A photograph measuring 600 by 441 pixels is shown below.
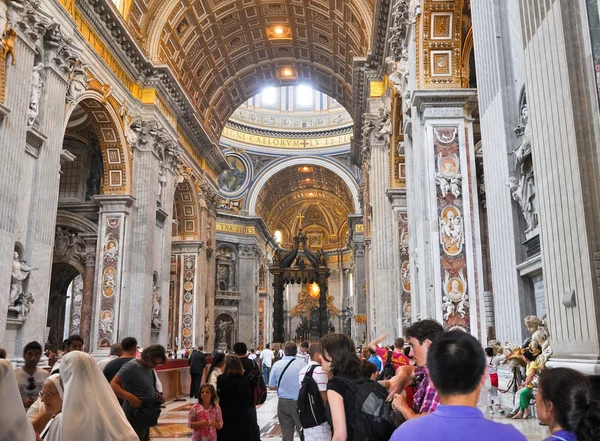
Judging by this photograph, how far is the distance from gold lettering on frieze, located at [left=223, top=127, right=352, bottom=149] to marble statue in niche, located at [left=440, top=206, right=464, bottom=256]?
28.8 metres

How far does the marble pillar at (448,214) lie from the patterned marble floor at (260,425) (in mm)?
2682

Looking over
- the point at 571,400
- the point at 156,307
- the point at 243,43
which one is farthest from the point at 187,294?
the point at 571,400

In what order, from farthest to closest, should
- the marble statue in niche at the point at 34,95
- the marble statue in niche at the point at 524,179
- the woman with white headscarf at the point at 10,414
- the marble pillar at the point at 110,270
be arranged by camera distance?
the marble pillar at the point at 110,270 → the marble statue in niche at the point at 34,95 → the marble statue in niche at the point at 524,179 → the woman with white headscarf at the point at 10,414

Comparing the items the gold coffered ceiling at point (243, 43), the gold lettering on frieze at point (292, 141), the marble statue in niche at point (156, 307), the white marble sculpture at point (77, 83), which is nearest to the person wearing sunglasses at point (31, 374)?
the white marble sculpture at point (77, 83)

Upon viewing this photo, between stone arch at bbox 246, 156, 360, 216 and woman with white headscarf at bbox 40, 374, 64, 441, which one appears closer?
woman with white headscarf at bbox 40, 374, 64, 441

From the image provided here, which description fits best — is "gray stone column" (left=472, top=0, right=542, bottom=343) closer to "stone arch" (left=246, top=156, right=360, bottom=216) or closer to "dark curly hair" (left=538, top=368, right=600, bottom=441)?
"dark curly hair" (left=538, top=368, right=600, bottom=441)

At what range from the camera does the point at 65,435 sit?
8.63 feet

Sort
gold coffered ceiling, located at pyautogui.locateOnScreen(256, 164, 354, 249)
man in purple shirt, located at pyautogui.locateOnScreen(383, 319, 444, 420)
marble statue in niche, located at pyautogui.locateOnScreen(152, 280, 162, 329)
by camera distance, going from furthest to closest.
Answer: gold coffered ceiling, located at pyautogui.locateOnScreen(256, 164, 354, 249) < marble statue in niche, located at pyautogui.locateOnScreen(152, 280, 162, 329) < man in purple shirt, located at pyautogui.locateOnScreen(383, 319, 444, 420)

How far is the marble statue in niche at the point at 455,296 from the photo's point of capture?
8.46 meters

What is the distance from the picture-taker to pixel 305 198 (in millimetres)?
47281

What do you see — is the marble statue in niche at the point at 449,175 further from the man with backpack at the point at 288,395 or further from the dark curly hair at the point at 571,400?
the dark curly hair at the point at 571,400

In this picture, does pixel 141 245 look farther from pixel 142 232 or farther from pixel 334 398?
pixel 334 398

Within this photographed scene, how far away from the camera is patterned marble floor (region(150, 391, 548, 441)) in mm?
5004

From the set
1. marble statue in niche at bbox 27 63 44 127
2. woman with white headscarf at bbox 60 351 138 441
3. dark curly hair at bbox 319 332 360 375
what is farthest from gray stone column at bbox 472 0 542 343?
marble statue in niche at bbox 27 63 44 127
